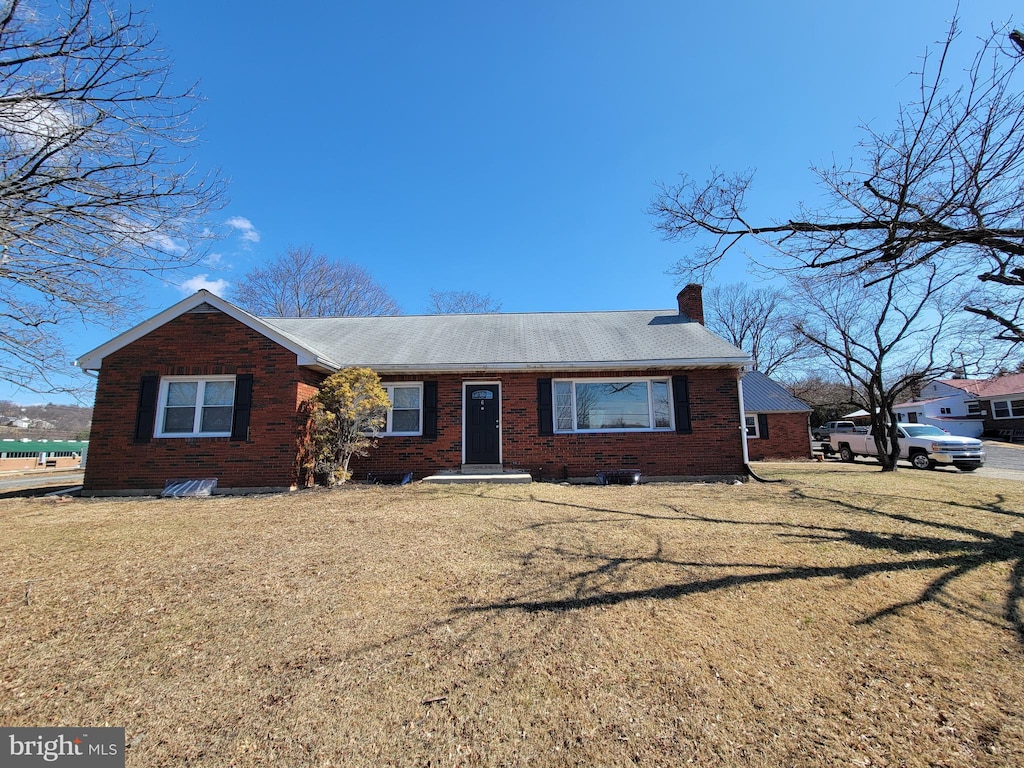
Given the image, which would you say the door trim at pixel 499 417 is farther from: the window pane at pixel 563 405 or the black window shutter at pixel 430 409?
the window pane at pixel 563 405

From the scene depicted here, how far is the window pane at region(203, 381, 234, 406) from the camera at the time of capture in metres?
9.75

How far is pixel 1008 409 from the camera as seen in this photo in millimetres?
30484

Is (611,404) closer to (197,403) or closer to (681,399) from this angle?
(681,399)

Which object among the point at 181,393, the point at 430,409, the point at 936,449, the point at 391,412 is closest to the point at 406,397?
the point at 391,412

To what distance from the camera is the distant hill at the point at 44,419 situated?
524 inches

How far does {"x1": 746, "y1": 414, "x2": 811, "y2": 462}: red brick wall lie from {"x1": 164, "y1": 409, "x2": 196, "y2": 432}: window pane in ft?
67.4

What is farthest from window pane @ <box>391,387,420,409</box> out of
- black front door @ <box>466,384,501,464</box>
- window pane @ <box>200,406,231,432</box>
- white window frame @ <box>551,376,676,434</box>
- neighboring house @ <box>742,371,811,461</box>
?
neighboring house @ <box>742,371,811,461</box>

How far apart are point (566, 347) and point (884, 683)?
9577mm

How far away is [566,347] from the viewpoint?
1184 centimetres

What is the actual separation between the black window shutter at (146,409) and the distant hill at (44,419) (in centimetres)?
82

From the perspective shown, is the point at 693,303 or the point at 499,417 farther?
the point at 693,303

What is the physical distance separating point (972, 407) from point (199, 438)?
156 ft

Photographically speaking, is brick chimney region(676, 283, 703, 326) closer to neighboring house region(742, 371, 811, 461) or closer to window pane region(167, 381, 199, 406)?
neighboring house region(742, 371, 811, 461)

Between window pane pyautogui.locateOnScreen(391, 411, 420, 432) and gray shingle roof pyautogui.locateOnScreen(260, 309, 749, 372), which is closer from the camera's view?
gray shingle roof pyautogui.locateOnScreen(260, 309, 749, 372)
